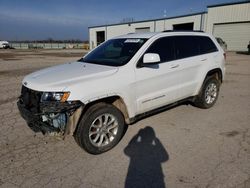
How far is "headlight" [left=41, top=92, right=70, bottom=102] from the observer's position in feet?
9.89

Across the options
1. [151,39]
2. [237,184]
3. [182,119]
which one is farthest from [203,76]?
[237,184]

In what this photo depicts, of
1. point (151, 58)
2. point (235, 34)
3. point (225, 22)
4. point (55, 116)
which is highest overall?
point (225, 22)

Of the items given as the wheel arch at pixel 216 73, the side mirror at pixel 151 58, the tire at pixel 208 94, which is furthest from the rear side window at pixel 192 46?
the side mirror at pixel 151 58

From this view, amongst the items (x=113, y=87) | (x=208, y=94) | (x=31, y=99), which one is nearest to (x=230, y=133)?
(x=208, y=94)

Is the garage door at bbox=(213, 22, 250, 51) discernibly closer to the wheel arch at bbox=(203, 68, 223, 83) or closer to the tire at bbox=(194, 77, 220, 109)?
the wheel arch at bbox=(203, 68, 223, 83)

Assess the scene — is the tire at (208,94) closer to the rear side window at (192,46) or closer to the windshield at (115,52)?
the rear side window at (192,46)

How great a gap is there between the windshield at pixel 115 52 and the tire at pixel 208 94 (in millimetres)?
2132

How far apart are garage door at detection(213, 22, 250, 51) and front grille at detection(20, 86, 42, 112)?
92.9ft

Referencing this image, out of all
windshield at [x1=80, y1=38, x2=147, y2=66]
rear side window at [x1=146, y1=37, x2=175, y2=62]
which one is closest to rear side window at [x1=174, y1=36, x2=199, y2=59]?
rear side window at [x1=146, y1=37, x2=175, y2=62]

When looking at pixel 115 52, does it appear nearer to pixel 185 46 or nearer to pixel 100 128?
pixel 185 46

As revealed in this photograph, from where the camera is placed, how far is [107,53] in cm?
457

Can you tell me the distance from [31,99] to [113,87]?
1.26 meters

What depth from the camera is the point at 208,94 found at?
549 centimetres

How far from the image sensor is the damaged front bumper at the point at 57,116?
3004 mm
